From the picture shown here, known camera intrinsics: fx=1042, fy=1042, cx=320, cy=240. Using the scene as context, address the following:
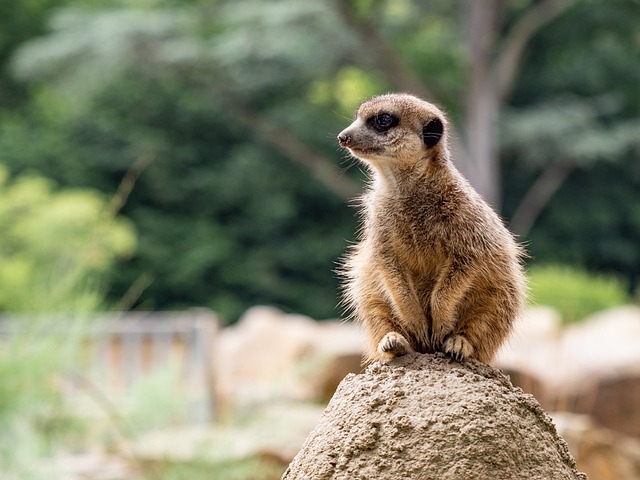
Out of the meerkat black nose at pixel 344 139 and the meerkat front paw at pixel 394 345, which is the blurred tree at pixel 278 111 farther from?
the meerkat front paw at pixel 394 345

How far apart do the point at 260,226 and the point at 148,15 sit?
5.21 meters

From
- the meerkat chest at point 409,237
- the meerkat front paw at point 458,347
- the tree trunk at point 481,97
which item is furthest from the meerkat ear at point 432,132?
the tree trunk at point 481,97

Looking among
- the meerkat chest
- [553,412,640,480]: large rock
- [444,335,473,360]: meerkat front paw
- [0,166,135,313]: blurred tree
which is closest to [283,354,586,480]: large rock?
[444,335,473,360]: meerkat front paw

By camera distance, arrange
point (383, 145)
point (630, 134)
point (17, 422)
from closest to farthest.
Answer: point (383, 145) → point (17, 422) → point (630, 134)

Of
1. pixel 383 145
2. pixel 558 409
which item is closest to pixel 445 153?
pixel 383 145

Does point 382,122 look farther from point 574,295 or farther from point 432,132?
point 574,295

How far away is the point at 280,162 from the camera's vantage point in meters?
22.0

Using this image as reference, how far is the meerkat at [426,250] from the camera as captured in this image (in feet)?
7.91

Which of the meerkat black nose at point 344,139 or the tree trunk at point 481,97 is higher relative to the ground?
the tree trunk at point 481,97

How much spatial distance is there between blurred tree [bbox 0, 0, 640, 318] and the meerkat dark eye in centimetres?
1513

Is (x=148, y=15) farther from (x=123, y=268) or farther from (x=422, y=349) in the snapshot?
(x=422, y=349)

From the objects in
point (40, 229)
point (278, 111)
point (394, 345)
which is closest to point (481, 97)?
point (278, 111)

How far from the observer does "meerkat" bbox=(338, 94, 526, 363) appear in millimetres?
2410

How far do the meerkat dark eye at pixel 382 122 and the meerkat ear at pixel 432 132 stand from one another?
8 cm
